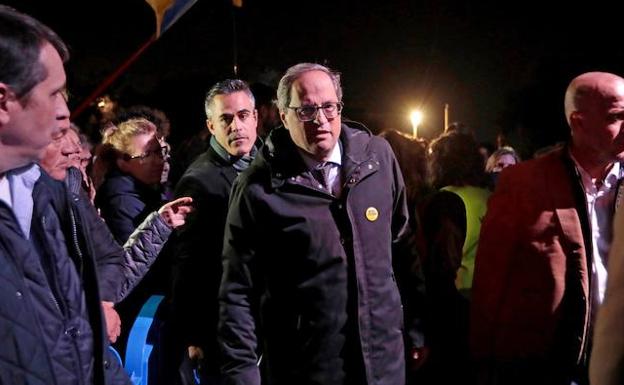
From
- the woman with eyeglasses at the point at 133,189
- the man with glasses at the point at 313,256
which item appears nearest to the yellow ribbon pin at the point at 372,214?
the man with glasses at the point at 313,256

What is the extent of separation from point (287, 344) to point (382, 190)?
0.93m

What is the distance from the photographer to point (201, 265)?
425 cm

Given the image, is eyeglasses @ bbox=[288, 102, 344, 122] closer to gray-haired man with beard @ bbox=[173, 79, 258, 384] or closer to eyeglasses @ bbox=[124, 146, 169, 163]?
gray-haired man with beard @ bbox=[173, 79, 258, 384]

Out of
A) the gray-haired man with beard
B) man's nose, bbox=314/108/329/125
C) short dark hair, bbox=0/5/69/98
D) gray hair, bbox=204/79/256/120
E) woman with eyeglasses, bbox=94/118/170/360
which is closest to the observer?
short dark hair, bbox=0/5/69/98

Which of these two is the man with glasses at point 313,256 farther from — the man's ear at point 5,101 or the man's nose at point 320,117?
the man's ear at point 5,101

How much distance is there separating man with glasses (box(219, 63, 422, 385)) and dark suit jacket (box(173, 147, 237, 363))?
57 centimetres

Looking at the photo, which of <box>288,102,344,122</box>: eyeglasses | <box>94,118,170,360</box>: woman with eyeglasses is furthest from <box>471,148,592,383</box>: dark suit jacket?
<box>94,118,170,360</box>: woman with eyeglasses

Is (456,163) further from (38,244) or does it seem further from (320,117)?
(38,244)

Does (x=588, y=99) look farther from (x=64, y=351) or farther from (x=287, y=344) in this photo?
(x=64, y=351)

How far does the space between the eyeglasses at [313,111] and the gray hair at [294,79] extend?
0.11m

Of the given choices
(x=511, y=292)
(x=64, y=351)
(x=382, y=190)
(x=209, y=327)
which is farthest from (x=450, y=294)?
(x=64, y=351)

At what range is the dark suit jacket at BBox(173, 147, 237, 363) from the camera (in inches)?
166

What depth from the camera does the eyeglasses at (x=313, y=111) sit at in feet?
11.9

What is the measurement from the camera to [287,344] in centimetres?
356
